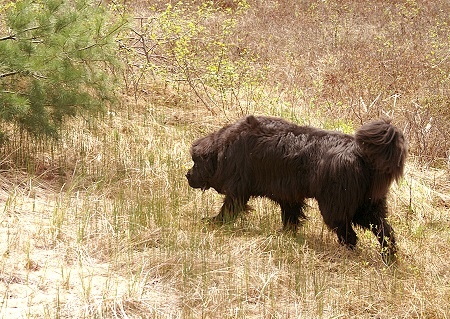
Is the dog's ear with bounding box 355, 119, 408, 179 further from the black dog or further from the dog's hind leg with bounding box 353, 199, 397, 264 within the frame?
the dog's hind leg with bounding box 353, 199, 397, 264

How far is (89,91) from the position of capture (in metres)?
8.32

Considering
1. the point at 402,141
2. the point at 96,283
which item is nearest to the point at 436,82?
the point at 402,141

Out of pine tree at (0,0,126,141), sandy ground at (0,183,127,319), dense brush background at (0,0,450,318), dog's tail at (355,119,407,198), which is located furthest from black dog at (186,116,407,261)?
sandy ground at (0,183,127,319)

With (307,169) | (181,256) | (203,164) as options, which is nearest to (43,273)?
(181,256)

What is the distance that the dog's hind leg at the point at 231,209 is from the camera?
6.74 meters

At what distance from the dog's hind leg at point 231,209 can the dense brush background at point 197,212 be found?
15 cm

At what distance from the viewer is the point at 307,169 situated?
634 centimetres

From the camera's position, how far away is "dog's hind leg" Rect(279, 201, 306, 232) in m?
6.75

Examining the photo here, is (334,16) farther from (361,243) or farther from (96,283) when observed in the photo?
(96,283)

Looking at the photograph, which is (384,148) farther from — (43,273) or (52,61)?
(52,61)

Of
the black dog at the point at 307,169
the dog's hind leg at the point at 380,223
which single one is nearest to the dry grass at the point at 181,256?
the dog's hind leg at the point at 380,223

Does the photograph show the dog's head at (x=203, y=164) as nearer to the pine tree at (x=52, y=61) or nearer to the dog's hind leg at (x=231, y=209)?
the dog's hind leg at (x=231, y=209)

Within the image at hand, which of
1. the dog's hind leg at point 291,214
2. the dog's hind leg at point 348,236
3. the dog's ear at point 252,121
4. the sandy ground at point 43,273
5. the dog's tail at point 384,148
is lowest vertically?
the dog's hind leg at point 291,214

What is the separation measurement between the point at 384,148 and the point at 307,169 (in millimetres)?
862
